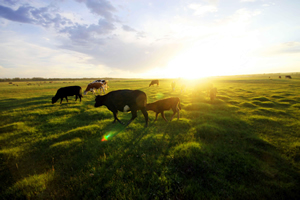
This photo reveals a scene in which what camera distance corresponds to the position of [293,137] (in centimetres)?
615

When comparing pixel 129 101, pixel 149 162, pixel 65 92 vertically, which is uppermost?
pixel 65 92

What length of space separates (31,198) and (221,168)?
5.81 m

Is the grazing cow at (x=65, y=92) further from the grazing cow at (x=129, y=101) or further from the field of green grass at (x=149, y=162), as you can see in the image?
the grazing cow at (x=129, y=101)

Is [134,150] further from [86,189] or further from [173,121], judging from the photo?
[173,121]

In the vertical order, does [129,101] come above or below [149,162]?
above

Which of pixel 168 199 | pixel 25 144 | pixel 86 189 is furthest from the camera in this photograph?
pixel 25 144

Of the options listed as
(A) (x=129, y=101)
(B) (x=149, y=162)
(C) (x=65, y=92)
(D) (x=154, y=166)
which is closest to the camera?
(D) (x=154, y=166)

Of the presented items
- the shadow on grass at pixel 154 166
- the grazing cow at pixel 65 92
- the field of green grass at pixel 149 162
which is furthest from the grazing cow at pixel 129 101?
the grazing cow at pixel 65 92

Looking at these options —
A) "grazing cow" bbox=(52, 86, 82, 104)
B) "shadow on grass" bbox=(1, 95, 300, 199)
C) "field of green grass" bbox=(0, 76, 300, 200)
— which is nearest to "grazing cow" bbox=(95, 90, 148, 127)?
"field of green grass" bbox=(0, 76, 300, 200)

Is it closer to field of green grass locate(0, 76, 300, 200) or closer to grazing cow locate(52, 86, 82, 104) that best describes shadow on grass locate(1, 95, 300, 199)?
field of green grass locate(0, 76, 300, 200)

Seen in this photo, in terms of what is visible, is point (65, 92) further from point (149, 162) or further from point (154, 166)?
point (154, 166)

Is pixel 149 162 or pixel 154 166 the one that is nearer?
pixel 154 166

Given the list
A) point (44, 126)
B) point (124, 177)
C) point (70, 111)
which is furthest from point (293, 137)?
A: point (70, 111)

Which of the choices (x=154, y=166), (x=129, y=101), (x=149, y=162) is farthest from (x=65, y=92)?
(x=154, y=166)
